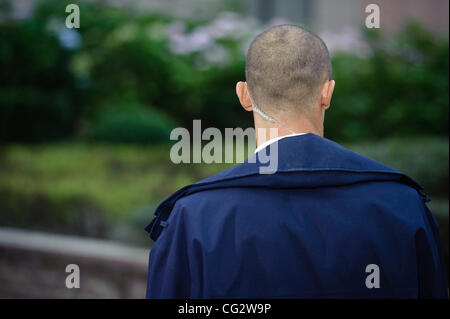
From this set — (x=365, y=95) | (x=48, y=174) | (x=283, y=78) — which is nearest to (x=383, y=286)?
(x=283, y=78)

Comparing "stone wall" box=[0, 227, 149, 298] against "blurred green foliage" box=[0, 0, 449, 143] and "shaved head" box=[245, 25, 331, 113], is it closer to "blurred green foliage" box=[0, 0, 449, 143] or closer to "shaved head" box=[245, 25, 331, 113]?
"shaved head" box=[245, 25, 331, 113]

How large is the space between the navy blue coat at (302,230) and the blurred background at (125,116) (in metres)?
2.74

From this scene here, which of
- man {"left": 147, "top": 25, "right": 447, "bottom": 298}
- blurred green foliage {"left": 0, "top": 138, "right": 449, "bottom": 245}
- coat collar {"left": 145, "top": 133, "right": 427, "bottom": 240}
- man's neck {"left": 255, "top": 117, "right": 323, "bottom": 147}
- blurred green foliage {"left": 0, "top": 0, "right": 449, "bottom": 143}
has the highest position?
blurred green foliage {"left": 0, "top": 0, "right": 449, "bottom": 143}

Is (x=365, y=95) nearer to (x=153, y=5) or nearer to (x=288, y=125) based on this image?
(x=288, y=125)

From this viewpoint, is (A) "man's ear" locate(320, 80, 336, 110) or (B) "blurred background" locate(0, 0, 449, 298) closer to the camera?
(A) "man's ear" locate(320, 80, 336, 110)

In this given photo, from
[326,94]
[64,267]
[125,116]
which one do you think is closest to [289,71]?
[326,94]

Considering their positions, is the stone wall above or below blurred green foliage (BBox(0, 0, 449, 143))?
below

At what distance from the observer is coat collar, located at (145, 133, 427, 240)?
1.60 meters

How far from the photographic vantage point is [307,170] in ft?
→ 5.25

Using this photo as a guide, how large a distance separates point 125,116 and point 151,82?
138cm

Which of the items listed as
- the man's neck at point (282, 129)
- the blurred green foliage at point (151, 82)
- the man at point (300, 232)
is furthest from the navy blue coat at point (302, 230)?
the blurred green foliage at point (151, 82)

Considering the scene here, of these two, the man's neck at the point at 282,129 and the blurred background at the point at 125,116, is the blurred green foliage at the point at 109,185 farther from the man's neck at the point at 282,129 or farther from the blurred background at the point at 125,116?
the man's neck at the point at 282,129

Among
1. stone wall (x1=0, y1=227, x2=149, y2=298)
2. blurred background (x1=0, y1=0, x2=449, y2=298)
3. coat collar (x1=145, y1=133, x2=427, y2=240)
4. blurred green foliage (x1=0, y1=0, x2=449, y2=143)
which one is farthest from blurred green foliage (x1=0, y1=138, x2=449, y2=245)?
coat collar (x1=145, y1=133, x2=427, y2=240)

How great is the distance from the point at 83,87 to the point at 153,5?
544cm
